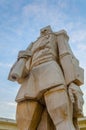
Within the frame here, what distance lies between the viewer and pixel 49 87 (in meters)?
3.97

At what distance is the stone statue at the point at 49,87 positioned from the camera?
3848 millimetres

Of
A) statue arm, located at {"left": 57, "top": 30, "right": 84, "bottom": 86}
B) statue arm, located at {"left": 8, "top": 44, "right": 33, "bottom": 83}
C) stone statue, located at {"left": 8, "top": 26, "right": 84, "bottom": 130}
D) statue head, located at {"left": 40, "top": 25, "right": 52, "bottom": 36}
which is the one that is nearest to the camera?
stone statue, located at {"left": 8, "top": 26, "right": 84, "bottom": 130}

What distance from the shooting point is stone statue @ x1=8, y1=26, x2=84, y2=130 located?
3.85 m

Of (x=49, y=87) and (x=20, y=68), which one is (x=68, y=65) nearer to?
(x=49, y=87)

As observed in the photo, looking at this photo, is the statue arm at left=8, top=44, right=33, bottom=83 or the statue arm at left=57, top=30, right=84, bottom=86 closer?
the statue arm at left=57, top=30, right=84, bottom=86

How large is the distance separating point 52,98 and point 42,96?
259mm

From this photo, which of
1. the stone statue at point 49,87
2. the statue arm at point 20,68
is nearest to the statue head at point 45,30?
the stone statue at point 49,87

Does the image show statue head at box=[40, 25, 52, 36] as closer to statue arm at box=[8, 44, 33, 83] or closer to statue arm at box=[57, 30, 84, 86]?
statue arm at box=[57, 30, 84, 86]

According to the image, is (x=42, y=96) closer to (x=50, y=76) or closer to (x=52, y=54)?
(x=50, y=76)

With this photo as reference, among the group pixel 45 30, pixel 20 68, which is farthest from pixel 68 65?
pixel 45 30

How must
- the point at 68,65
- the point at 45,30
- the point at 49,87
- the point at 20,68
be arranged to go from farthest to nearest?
the point at 45,30 → the point at 20,68 → the point at 68,65 → the point at 49,87

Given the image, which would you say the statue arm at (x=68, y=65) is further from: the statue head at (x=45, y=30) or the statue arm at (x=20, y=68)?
the statue arm at (x=20, y=68)

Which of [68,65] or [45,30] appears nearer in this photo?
[68,65]

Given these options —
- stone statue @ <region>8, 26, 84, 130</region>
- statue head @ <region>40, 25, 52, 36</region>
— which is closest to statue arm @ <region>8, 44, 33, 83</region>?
stone statue @ <region>8, 26, 84, 130</region>
